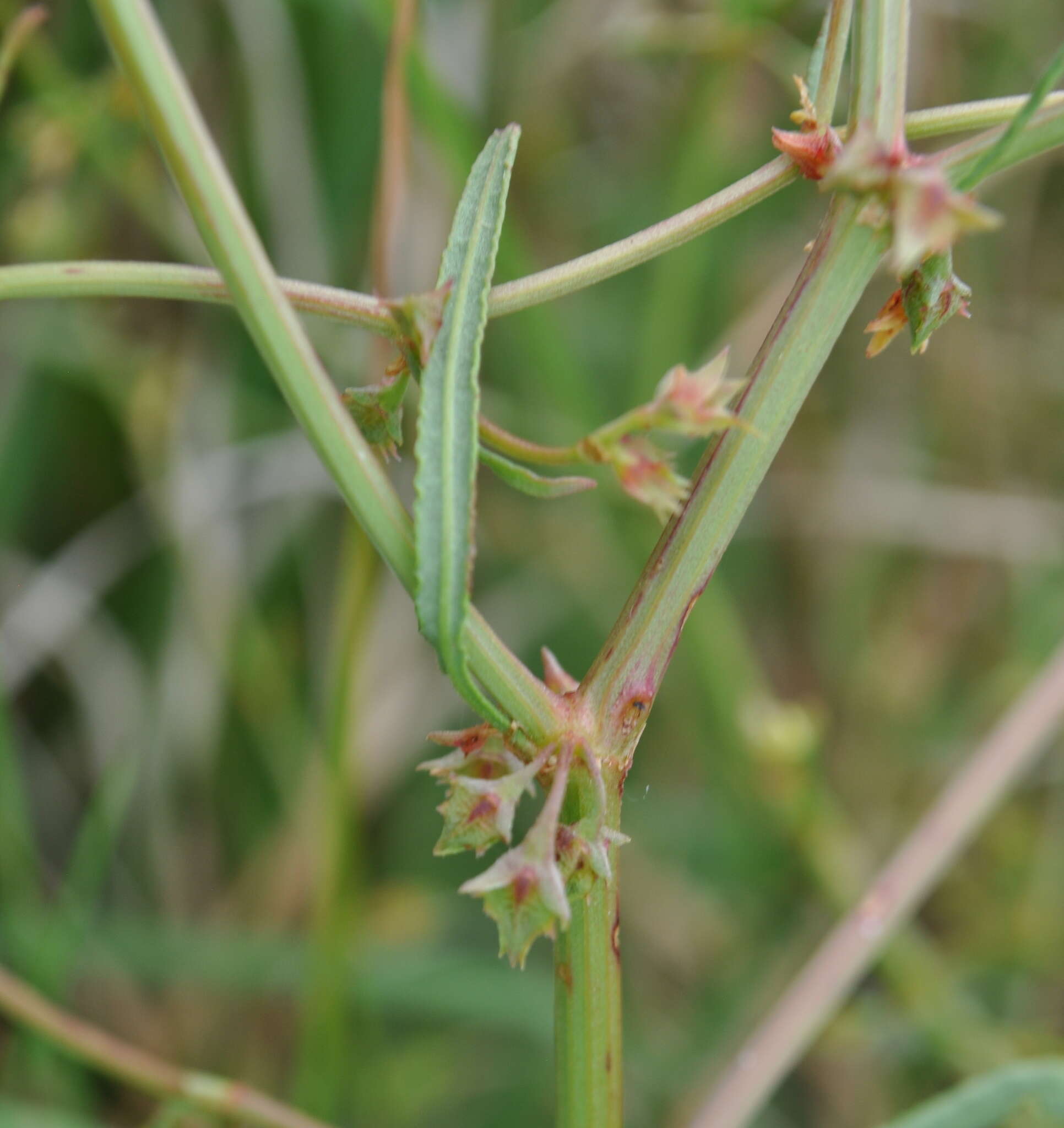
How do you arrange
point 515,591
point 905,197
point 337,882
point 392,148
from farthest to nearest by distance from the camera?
A: point 515,591
point 337,882
point 392,148
point 905,197

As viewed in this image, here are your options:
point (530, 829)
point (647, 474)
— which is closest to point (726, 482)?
point (647, 474)

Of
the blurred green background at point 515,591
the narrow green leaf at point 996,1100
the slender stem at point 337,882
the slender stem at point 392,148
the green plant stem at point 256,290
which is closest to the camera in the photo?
the green plant stem at point 256,290

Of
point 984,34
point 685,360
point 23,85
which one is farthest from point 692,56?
point 23,85

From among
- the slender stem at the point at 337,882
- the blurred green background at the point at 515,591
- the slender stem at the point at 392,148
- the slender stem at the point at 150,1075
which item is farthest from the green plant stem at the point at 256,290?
the blurred green background at the point at 515,591

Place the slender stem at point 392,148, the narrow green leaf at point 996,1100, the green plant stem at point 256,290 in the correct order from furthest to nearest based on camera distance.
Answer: the slender stem at point 392,148, the narrow green leaf at point 996,1100, the green plant stem at point 256,290

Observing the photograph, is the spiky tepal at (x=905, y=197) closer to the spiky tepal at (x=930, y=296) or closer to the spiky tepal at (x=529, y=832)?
the spiky tepal at (x=930, y=296)

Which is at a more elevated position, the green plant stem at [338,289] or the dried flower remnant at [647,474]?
the green plant stem at [338,289]

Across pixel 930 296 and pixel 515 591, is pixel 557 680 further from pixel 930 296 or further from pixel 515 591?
pixel 515 591

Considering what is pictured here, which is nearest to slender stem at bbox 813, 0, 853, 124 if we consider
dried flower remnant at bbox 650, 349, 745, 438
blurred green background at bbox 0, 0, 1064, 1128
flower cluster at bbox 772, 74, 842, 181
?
flower cluster at bbox 772, 74, 842, 181
